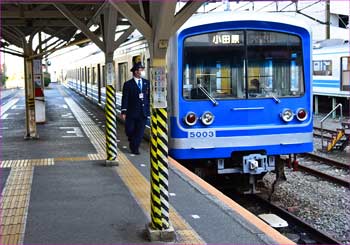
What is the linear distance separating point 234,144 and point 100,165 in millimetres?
2279

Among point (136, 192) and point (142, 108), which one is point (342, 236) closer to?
point (136, 192)

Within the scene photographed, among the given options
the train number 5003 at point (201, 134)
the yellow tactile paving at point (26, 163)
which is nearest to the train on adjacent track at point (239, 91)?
the train number 5003 at point (201, 134)

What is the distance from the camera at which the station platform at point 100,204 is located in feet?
15.9

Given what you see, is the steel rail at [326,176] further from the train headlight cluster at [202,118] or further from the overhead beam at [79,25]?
the overhead beam at [79,25]

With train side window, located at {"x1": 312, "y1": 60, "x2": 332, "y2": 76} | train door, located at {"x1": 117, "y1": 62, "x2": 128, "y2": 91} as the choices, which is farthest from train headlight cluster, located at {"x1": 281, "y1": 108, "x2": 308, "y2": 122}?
train side window, located at {"x1": 312, "y1": 60, "x2": 332, "y2": 76}

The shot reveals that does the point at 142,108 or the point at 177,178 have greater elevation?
the point at 142,108

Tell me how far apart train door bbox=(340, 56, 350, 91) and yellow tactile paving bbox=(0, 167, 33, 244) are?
1571 centimetres

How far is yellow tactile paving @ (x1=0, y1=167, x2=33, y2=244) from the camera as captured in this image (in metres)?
4.93

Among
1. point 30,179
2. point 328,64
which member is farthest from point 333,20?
point 30,179

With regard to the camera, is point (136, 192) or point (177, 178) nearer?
point (136, 192)

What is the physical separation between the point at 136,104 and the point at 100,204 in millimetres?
3516

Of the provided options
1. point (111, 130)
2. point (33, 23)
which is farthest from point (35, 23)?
point (111, 130)

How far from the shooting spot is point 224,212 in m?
5.64

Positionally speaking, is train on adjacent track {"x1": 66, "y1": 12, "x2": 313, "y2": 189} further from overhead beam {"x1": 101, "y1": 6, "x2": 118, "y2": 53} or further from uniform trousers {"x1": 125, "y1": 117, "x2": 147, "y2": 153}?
uniform trousers {"x1": 125, "y1": 117, "x2": 147, "y2": 153}
